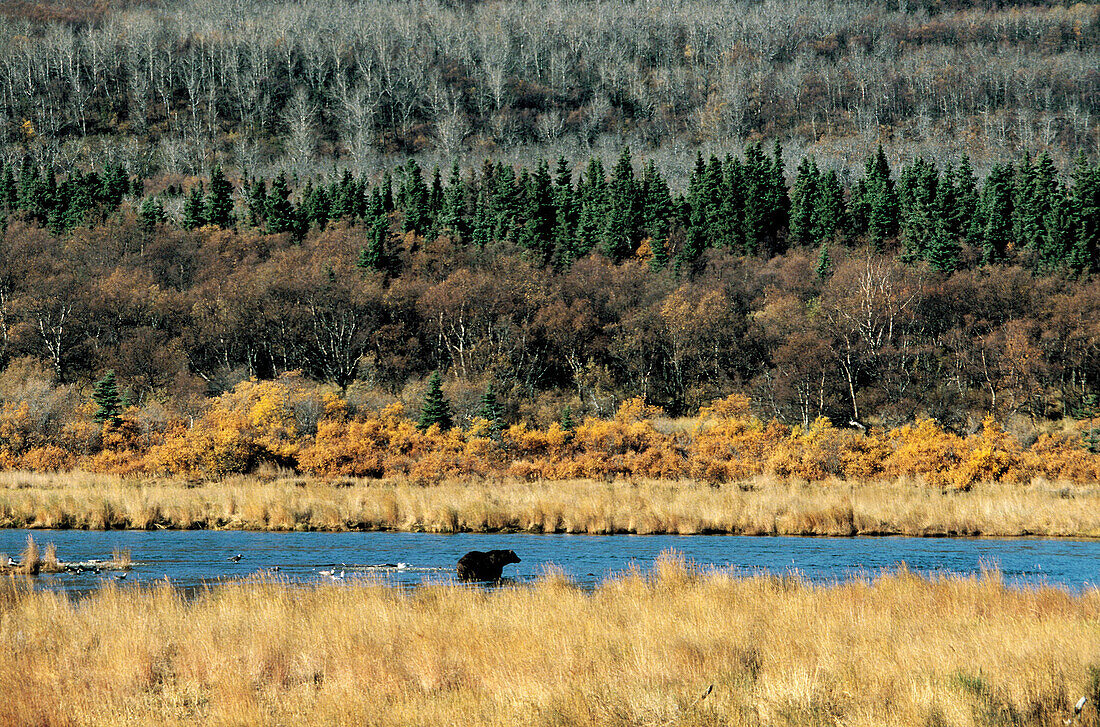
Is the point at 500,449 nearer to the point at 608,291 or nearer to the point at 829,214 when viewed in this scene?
the point at 608,291

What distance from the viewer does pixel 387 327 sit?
73.7m

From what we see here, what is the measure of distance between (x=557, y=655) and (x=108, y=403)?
4086 cm

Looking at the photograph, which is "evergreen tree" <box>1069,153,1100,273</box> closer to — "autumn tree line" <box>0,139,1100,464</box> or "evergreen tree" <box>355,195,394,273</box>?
"autumn tree line" <box>0,139,1100,464</box>

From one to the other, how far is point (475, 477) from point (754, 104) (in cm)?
17283

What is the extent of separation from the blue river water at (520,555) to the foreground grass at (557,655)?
110 inches

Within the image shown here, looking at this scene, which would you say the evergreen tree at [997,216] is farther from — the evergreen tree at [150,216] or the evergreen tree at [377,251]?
the evergreen tree at [150,216]

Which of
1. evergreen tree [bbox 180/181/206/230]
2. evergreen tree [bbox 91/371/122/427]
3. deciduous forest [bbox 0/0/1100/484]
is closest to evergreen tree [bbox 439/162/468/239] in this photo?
deciduous forest [bbox 0/0/1100/484]

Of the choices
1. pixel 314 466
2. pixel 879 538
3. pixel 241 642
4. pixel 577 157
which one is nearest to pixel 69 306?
pixel 314 466

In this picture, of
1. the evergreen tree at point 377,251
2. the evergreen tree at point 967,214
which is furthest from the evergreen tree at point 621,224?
the evergreen tree at point 967,214

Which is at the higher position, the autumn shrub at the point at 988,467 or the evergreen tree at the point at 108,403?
the evergreen tree at the point at 108,403

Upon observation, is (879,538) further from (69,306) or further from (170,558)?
(69,306)

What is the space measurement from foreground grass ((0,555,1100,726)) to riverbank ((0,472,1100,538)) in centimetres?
1276

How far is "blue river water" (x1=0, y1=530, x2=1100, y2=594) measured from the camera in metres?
18.4

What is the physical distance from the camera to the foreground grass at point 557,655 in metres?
9.26
